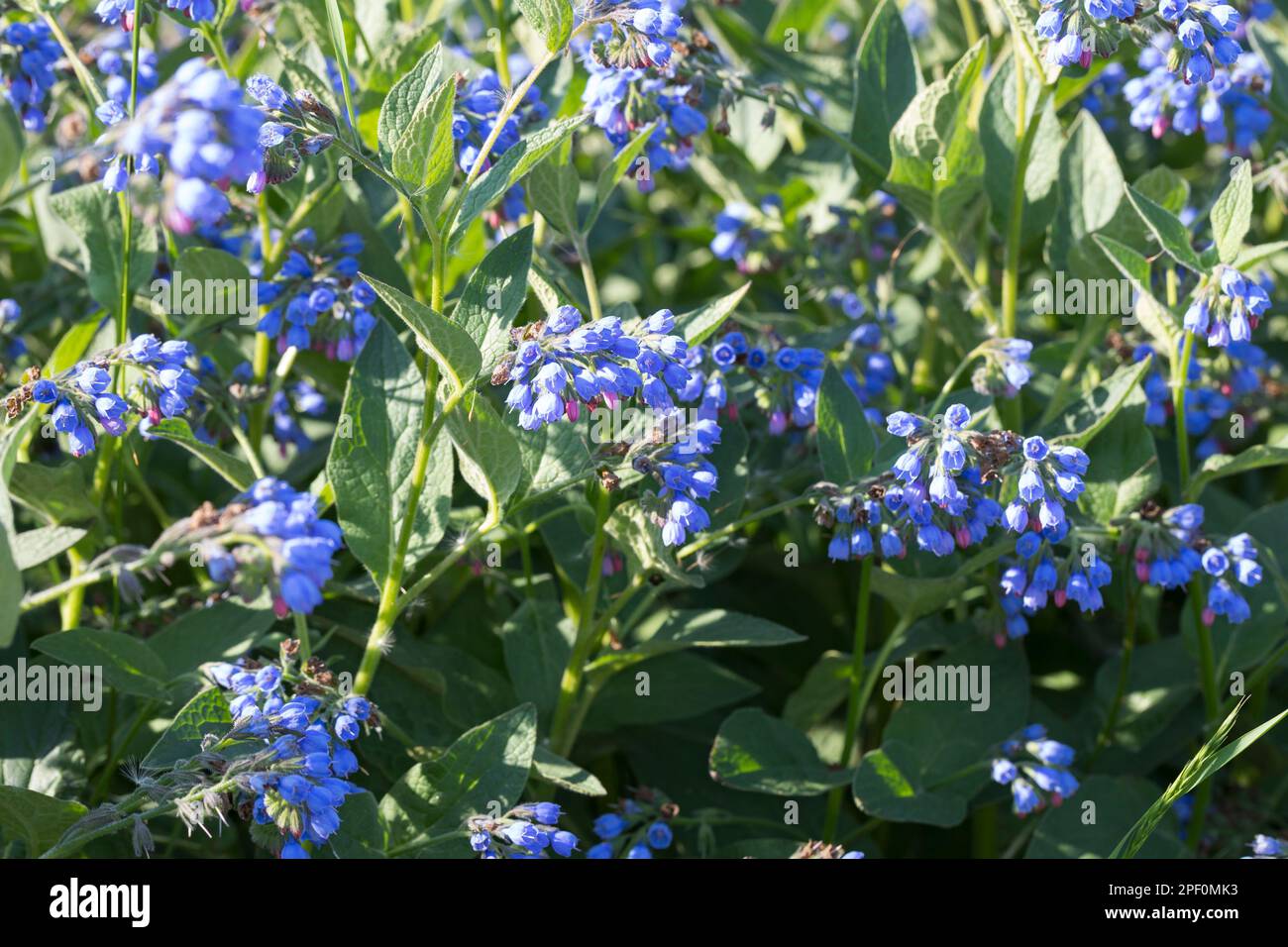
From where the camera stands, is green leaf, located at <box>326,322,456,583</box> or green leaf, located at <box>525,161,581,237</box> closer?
green leaf, located at <box>326,322,456,583</box>

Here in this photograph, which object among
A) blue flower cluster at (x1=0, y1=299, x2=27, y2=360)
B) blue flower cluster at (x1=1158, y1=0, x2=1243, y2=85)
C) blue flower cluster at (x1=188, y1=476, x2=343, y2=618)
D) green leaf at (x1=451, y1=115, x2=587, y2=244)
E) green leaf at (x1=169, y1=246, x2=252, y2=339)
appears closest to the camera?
blue flower cluster at (x1=188, y1=476, x2=343, y2=618)

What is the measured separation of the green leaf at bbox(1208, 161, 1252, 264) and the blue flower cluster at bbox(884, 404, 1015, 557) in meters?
0.53

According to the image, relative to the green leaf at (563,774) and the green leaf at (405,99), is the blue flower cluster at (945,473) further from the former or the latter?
the green leaf at (405,99)

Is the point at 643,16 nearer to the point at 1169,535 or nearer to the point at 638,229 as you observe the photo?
the point at 1169,535

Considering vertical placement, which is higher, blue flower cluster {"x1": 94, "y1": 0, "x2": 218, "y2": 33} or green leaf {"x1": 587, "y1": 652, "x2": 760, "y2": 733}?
blue flower cluster {"x1": 94, "y1": 0, "x2": 218, "y2": 33}

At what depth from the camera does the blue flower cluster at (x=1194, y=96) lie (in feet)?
8.18

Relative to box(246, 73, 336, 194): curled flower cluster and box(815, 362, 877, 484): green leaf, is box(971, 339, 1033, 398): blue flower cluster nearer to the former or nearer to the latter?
box(815, 362, 877, 484): green leaf

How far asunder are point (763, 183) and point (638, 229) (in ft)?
1.25

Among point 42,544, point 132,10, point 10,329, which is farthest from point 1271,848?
point 10,329

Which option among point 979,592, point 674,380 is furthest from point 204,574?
point 979,592

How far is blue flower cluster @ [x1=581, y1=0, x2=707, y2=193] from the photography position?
2.00m

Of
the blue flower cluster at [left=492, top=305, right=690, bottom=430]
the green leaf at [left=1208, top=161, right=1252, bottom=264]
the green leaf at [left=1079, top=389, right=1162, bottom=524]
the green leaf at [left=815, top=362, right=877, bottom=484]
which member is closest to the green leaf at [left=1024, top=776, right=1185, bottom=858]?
the green leaf at [left=1079, top=389, right=1162, bottom=524]

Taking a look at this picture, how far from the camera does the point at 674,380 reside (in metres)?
1.86

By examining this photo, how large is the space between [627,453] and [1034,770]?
87cm
